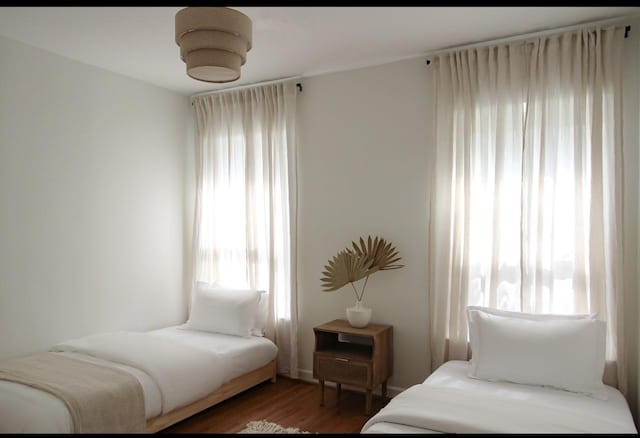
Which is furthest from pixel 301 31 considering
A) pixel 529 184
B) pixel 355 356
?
pixel 355 356

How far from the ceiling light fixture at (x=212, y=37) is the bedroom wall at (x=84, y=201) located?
1.72 m

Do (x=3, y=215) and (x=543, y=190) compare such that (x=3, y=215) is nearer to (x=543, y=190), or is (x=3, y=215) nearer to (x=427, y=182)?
(x=427, y=182)

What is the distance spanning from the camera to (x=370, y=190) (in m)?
3.99

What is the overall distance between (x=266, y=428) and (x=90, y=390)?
46.0 inches

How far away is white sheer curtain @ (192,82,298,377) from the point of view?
14.3ft

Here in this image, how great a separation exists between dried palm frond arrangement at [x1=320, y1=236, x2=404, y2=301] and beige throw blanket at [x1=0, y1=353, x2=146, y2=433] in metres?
1.62

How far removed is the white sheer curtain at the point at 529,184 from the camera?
3.05m

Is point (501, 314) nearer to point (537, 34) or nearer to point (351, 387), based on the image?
point (351, 387)

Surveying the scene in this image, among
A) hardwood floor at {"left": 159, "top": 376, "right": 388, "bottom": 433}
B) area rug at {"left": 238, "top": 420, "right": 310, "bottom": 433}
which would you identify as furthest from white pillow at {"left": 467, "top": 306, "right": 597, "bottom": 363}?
area rug at {"left": 238, "top": 420, "right": 310, "bottom": 433}

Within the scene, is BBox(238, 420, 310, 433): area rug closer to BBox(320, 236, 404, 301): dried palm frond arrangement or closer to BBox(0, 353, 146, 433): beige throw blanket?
BBox(0, 353, 146, 433): beige throw blanket

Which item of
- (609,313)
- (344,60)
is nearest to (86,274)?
(344,60)

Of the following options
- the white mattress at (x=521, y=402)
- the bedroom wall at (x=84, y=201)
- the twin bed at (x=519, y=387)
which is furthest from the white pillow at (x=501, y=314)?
the bedroom wall at (x=84, y=201)

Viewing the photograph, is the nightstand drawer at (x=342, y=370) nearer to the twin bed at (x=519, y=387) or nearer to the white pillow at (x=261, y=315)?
the twin bed at (x=519, y=387)

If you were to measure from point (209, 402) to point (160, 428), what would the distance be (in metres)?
0.46
